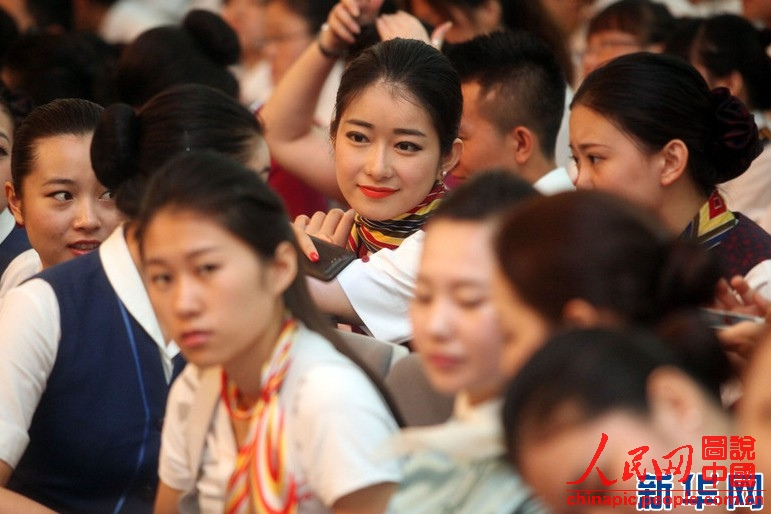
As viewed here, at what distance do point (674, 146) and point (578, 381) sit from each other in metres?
1.10

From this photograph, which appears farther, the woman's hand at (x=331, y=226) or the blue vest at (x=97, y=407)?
the woman's hand at (x=331, y=226)

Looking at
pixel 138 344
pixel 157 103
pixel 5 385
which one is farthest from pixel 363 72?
pixel 5 385

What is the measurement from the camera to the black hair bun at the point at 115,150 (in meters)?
1.98

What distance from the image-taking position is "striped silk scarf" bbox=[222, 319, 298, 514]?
1506 millimetres

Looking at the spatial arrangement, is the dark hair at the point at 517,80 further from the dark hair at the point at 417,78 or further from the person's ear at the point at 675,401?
the person's ear at the point at 675,401

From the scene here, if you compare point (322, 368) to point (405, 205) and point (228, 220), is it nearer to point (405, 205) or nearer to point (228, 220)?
point (228, 220)

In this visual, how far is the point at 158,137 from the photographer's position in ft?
6.52

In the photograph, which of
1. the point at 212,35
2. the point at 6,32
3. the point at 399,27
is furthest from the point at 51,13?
the point at 399,27

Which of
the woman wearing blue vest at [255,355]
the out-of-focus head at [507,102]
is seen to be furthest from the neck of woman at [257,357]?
the out-of-focus head at [507,102]

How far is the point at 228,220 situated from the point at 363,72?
81 centimetres

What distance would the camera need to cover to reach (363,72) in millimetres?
2268

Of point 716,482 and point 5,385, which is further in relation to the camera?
point 5,385

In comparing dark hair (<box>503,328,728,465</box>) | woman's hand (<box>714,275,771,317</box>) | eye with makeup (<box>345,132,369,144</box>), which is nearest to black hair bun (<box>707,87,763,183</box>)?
woman's hand (<box>714,275,771,317</box>)

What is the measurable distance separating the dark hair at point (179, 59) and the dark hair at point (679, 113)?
1.31 metres
